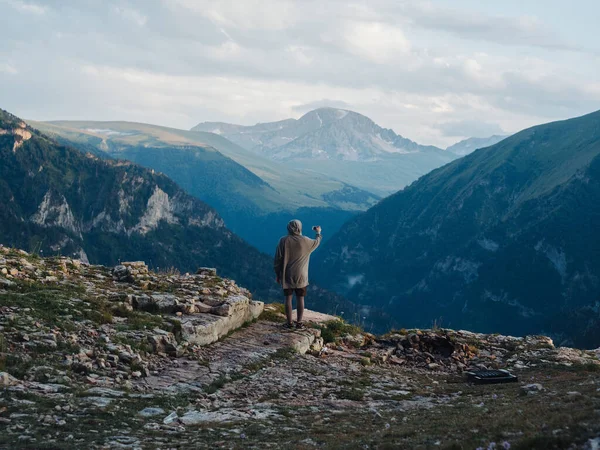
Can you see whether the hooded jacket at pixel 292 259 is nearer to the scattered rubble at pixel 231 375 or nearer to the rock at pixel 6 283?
the scattered rubble at pixel 231 375

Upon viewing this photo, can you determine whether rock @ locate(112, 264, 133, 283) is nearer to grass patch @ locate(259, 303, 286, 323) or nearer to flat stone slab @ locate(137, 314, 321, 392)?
flat stone slab @ locate(137, 314, 321, 392)

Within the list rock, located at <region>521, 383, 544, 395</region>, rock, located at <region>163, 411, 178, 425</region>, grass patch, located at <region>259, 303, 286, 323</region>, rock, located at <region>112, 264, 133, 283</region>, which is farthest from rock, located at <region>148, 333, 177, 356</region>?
rock, located at <region>521, 383, 544, 395</region>

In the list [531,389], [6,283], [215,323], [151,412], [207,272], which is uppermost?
[6,283]

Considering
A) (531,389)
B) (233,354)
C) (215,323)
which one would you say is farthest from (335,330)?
(531,389)

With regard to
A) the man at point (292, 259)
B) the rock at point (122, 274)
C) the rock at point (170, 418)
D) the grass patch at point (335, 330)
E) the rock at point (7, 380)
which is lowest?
the grass patch at point (335, 330)

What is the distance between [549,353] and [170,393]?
14584mm

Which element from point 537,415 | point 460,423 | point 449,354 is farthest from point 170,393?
point 449,354

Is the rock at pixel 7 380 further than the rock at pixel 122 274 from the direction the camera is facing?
No

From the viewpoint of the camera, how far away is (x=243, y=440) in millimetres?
9445

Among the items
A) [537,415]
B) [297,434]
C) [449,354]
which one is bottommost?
[449,354]

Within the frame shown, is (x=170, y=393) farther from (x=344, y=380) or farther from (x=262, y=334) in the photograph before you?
(x=262, y=334)

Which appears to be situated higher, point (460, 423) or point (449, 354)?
point (460, 423)

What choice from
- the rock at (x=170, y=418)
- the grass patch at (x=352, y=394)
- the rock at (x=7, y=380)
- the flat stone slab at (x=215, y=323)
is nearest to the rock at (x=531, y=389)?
the grass patch at (x=352, y=394)

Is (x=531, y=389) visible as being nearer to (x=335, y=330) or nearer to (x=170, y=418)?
(x=170, y=418)
